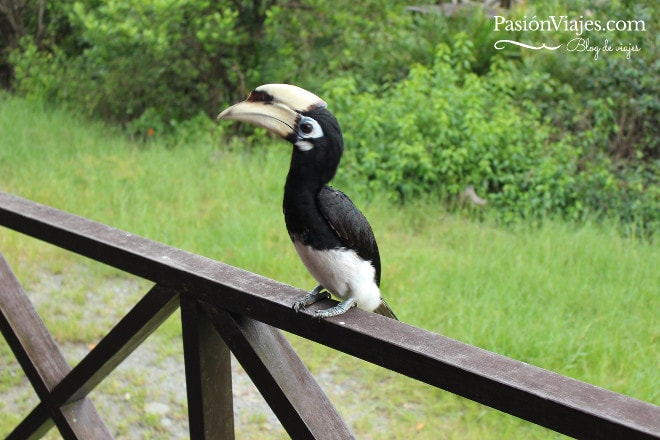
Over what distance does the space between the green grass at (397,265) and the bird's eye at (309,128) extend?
5.20 ft

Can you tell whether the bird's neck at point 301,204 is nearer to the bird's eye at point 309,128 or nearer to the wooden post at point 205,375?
the bird's eye at point 309,128

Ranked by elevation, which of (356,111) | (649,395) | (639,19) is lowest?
(649,395)

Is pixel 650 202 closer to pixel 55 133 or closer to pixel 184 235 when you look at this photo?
pixel 184 235

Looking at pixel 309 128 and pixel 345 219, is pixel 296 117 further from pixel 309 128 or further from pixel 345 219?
pixel 345 219

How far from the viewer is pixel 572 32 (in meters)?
5.60

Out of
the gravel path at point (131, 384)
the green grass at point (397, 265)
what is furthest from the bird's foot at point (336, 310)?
the gravel path at point (131, 384)

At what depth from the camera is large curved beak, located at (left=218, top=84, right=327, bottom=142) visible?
1.11 m

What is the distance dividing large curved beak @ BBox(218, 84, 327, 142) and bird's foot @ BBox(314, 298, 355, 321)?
27 centimetres

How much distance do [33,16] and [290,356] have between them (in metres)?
7.07

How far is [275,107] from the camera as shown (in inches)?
43.8

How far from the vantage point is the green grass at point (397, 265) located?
266 centimetres

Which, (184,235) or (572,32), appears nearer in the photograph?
(184,235)

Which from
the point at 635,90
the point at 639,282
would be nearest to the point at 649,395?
the point at 639,282

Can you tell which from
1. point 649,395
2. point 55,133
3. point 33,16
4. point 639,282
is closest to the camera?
point 649,395
